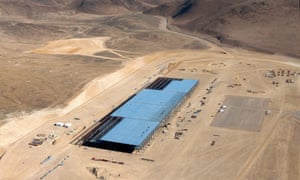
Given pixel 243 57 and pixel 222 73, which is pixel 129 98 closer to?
pixel 222 73

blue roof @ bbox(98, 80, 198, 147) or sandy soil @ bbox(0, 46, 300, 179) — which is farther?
blue roof @ bbox(98, 80, 198, 147)

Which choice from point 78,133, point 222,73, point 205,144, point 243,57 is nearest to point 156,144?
point 205,144

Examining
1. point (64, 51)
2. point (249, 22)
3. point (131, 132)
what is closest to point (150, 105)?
point (131, 132)

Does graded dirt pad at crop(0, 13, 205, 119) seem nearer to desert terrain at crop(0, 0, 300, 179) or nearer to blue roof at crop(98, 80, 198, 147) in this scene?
desert terrain at crop(0, 0, 300, 179)

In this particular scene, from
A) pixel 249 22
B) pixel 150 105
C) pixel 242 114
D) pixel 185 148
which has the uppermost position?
pixel 249 22

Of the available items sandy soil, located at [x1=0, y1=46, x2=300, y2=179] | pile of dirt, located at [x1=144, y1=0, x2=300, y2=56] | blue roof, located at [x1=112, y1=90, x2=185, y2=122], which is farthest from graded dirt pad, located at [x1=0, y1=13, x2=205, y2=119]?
blue roof, located at [x1=112, y1=90, x2=185, y2=122]

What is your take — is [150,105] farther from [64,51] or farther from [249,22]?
[249,22]

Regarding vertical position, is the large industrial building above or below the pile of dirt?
below
